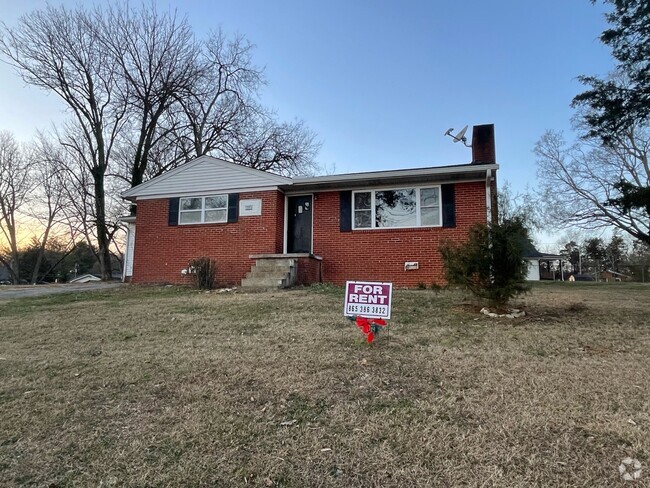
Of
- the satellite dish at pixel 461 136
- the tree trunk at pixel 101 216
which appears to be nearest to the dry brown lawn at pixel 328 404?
the satellite dish at pixel 461 136

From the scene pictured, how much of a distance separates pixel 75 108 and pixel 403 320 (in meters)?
20.9

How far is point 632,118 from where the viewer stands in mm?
8344

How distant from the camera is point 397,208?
10.9m

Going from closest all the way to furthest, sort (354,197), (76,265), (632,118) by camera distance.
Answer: (632,118), (354,197), (76,265)

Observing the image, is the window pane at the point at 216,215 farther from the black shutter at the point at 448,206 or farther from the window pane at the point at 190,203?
the black shutter at the point at 448,206

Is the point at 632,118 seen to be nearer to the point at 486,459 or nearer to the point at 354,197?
the point at 354,197

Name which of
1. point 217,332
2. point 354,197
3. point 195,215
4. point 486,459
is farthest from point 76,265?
point 486,459

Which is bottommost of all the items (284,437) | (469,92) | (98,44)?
(284,437)

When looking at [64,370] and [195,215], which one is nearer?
[64,370]

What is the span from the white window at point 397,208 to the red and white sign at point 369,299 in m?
6.68

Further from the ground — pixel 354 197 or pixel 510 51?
pixel 510 51

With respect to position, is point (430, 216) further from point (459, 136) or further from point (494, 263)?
point (494, 263)

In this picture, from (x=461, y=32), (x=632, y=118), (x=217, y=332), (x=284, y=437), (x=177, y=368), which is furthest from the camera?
(x=461, y=32)

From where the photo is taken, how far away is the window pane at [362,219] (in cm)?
1110
